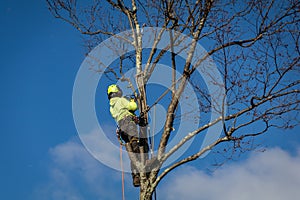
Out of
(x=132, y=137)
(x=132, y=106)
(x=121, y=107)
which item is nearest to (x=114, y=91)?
(x=121, y=107)

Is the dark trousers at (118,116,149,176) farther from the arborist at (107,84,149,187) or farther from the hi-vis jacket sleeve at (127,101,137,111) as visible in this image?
the hi-vis jacket sleeve at (127,101,137,111)

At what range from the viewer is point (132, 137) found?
695 cm

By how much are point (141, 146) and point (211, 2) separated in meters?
2.58

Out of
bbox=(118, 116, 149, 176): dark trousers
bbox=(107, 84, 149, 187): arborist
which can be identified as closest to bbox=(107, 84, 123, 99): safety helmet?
bbox=(107, 84, 149, 187): arborist

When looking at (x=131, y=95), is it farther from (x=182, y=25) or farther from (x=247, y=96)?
(x=247, y=96)

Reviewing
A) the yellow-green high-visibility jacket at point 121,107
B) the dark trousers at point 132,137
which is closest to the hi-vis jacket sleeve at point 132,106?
the yellow-green high-visibility jacket at point 121,107

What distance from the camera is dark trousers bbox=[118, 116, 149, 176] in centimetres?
666

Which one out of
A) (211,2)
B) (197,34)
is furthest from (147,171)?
(211,2)

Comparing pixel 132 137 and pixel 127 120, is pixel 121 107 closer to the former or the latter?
pixel 127 120

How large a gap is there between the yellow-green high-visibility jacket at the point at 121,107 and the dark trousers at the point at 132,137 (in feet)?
0.40

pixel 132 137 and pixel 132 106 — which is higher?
pixel 132 106

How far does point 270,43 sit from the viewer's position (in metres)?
6.17

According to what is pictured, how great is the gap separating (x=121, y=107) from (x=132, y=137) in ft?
2.30

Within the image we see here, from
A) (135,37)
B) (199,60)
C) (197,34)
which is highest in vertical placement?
(135,37)
